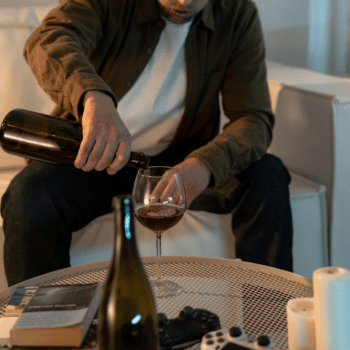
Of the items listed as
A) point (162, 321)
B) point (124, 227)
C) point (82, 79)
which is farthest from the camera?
point (82, 79)

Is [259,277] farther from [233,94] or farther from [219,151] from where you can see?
[233,94]

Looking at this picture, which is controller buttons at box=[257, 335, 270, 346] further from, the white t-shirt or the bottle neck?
the white t-shirt

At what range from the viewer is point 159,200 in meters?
0.82

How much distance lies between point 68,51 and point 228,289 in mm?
663

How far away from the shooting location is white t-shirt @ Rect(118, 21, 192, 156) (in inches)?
56.7

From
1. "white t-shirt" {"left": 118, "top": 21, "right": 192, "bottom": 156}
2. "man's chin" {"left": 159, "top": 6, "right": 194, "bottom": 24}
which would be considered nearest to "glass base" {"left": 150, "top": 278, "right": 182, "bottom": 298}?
"white t-shirt" {"left": 118, "top": 21, "right": 192, "bottom": 156}

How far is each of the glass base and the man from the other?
31 cm

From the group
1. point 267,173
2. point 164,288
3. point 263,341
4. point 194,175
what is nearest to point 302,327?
point 263,341

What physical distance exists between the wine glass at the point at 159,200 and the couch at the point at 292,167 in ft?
1.67

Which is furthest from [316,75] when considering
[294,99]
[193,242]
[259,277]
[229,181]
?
[259,277]

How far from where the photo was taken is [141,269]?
57 cm

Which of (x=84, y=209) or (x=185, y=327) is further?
(x=84, y=209)

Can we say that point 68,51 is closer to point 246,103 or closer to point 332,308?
point 246,103

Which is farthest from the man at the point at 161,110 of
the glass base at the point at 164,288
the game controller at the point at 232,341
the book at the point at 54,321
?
the game controller at the point at 232,341
